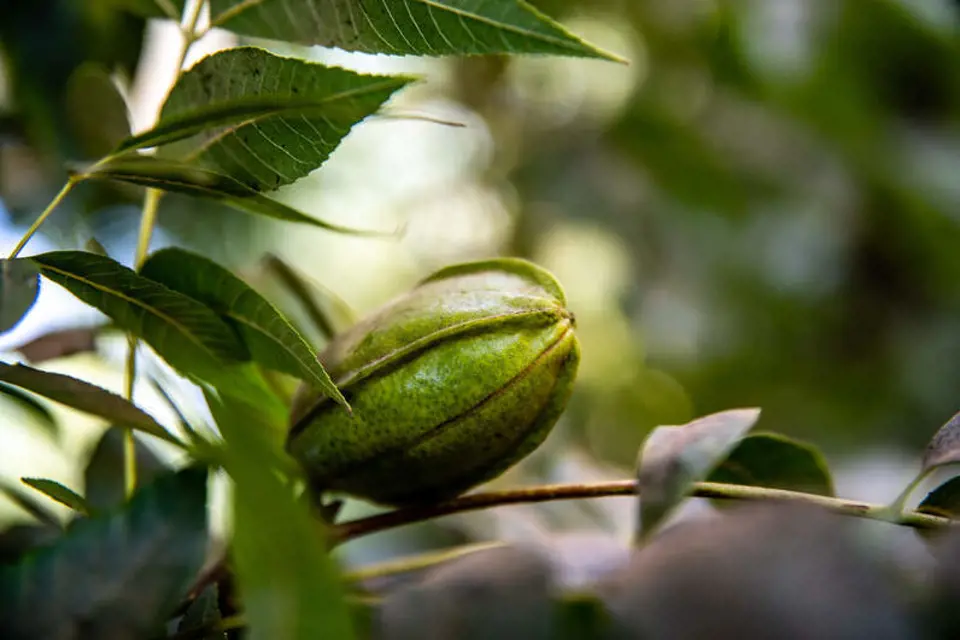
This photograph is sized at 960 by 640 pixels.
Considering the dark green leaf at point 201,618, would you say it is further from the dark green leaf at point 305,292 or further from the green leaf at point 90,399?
the dark green leaf at point 305,292

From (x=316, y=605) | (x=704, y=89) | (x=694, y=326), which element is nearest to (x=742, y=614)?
(x=316, y=605)

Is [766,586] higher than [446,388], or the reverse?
[446,388]

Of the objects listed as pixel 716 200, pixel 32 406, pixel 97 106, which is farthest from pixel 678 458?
pixel 716 200

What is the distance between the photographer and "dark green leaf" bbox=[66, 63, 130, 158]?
67 centimetres

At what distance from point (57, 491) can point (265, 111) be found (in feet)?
0.68

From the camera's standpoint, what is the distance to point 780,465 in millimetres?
485

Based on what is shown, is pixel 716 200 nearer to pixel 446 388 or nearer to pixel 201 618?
pixel 446 388

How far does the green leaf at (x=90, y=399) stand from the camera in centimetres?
39

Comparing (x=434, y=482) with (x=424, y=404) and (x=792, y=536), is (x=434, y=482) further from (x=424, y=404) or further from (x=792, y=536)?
(x=792, y=536)

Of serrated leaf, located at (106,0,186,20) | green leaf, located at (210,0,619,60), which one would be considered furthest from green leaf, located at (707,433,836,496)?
serrated leaf, located at (106,0,186,20)

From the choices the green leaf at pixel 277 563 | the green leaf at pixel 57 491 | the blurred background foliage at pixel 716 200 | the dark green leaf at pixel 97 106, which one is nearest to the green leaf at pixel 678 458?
the green leaf at pixel 277 563

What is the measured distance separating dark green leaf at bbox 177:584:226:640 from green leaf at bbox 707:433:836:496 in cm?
29

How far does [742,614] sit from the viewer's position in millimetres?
312

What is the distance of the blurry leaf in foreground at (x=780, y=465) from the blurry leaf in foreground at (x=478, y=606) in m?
0.18
